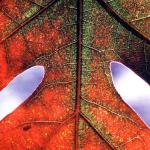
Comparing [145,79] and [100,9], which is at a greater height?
[100,9]

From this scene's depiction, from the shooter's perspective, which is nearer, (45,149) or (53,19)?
(53,19)

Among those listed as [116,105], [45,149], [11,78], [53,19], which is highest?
[53,19]

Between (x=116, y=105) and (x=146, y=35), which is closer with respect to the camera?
(x=146, y=35)

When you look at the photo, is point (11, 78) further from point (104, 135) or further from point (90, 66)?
point (104, 135)

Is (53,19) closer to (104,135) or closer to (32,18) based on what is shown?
(32,18)

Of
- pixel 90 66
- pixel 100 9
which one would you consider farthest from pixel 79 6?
pixel 90 66

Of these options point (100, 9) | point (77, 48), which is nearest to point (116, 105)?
point (77, 48)
